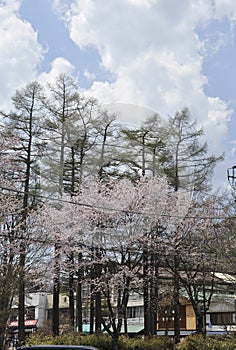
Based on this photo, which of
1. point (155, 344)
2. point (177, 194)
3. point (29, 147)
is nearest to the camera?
point (155, 344)

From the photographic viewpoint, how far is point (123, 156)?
101 feet

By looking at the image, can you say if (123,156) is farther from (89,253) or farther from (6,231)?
(6,231)

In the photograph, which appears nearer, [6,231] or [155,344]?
[6,231]

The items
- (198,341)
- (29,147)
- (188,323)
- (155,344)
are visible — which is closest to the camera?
(198,341)

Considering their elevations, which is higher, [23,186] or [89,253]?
[23,186]

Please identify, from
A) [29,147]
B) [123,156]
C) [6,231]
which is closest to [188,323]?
[123,156]

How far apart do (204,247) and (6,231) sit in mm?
10097

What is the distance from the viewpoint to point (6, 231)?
20406 millimetres

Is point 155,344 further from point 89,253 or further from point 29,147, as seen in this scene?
point 29,147

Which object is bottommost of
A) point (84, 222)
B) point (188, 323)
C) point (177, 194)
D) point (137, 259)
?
point (188, 323)

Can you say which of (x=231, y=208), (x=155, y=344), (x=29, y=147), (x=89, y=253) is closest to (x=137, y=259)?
(x=89, y=253)

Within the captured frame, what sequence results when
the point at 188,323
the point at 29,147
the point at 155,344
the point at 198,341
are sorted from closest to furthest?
1. the point at 198,341
2. the point at 155,344
3. the point at 29,147
4. the point at 188,323

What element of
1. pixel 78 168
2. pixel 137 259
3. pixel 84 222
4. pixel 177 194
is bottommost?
pixel 137 259

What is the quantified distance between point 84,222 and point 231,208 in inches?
290
